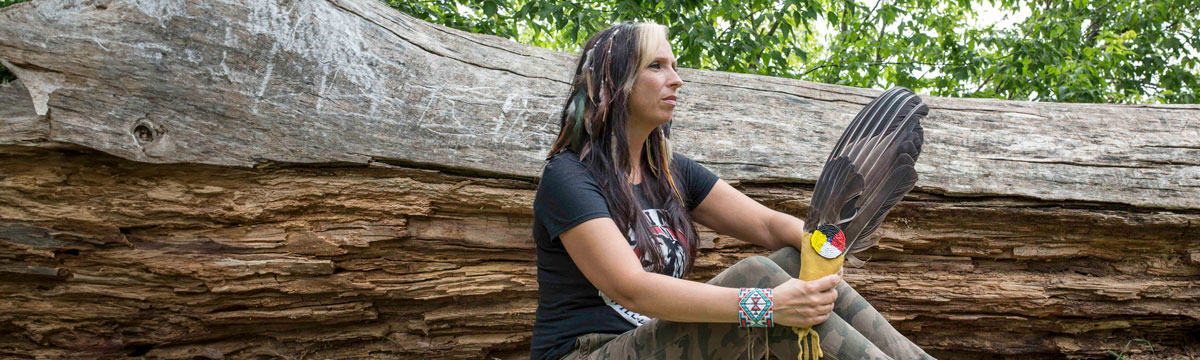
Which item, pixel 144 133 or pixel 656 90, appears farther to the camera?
pixel 144 133

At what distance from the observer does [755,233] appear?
248 centimetres

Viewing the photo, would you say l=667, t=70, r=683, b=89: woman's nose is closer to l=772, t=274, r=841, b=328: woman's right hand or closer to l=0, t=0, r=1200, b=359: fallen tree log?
l=772, t=274, r=841, b=328: woman's right hand

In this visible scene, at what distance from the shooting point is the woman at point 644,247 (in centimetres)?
183

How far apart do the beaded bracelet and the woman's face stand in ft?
2.09

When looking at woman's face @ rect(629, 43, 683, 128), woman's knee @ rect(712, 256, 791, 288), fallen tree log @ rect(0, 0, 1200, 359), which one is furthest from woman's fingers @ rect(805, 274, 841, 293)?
fallen tree log @ rect(0, 0, 1200, 359)

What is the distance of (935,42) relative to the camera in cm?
664

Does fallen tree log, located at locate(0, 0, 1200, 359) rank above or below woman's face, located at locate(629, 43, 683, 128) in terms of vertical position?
below

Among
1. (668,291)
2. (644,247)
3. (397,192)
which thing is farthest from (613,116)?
(397,192)

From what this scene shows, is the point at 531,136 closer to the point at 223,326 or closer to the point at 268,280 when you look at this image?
the point at 268,280

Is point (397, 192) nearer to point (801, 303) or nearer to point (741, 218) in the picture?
point (741, 218)

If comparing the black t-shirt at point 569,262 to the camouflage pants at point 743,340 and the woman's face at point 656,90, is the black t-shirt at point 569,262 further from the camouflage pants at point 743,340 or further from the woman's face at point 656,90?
the woman's face at point 656,90

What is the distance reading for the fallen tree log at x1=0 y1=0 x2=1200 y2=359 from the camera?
2779 millimetres

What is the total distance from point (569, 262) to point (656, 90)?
554 millimetres

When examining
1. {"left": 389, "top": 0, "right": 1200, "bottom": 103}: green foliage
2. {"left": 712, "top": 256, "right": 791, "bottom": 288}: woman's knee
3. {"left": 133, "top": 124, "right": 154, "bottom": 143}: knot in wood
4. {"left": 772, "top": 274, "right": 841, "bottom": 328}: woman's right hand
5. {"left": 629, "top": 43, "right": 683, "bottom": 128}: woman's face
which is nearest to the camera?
{"left": 772, "top": 274, "right": 841, "bottom": 328}: woman's right hand
